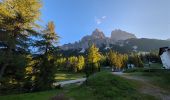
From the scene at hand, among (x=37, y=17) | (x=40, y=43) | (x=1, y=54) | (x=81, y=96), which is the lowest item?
(x=81, y=96)

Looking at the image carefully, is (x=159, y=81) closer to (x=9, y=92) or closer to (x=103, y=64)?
(x=9, y=92)

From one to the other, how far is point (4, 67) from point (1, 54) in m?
1.69

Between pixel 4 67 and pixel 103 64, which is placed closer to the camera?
pixel 4 67

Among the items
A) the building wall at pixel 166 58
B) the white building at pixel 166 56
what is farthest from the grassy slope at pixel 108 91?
the building wall at pixel 166 58

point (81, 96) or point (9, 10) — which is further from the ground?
point (9, 10)

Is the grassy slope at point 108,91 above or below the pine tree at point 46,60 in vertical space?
below

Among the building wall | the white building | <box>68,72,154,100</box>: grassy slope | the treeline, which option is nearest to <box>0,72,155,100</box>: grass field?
<box>68,72,154,100</box>: grassy slope

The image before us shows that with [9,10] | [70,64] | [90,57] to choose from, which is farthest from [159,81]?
[70,64]

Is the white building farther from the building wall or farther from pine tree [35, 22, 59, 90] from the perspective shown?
pine tree [35, 22, 59, 90]

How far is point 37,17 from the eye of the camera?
2714 cm

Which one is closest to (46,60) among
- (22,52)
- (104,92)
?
(22,52)

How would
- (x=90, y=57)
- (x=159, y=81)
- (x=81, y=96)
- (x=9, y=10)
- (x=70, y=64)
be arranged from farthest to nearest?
(x=70, y=64)
(x=90, y=57)
(x=159, y=81)
(x=9, y=10)
(x=81, y=96)

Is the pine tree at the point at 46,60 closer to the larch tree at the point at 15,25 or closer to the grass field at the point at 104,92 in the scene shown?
the larch tree at the point at 15,25

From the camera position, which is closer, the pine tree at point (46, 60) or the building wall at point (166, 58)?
the pine tree at point (46, 60)
